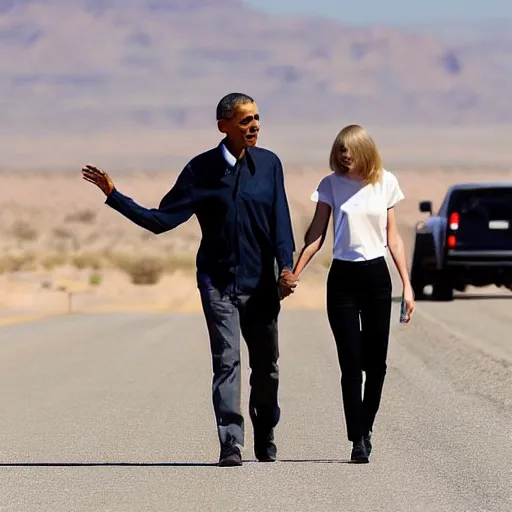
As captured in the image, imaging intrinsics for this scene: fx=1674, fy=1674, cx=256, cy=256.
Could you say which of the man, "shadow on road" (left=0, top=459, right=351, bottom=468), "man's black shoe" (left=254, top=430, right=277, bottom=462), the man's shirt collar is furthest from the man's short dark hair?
"shadow on road" (left=0, top=459, right=351, bottom=468)

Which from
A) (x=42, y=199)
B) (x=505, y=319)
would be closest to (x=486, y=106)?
(x=42, y=199)

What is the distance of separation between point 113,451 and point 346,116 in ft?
513

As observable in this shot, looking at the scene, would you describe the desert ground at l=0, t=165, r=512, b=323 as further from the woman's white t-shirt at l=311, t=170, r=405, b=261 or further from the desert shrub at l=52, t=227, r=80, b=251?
the woman's white t-shirt at l=311, t=170, r=405, b=261

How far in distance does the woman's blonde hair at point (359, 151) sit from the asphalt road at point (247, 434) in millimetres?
1621

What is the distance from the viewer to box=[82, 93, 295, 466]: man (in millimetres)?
9258

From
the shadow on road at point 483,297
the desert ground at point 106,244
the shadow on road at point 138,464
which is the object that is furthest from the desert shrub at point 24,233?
the shadow on road at point 138,464

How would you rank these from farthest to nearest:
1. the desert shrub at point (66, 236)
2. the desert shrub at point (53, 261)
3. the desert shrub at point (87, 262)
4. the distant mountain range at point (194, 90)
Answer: the distant mountain range at point (194, 90) < the desert shrub at point (66, 236) < the desert shrub at point (53, 261) < the desert shrub at point (87, 262)

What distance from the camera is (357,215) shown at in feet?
30.2

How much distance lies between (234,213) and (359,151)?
30.4 inches

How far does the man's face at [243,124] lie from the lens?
30.5 ft

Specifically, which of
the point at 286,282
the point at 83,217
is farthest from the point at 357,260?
the point at 83,217

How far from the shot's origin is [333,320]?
9305 mm

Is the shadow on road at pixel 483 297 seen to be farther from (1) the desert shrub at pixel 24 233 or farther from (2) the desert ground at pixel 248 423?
(1) the desert shrub at pixel 24 233

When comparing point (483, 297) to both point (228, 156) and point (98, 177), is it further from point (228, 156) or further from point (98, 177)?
point (98, 177)
